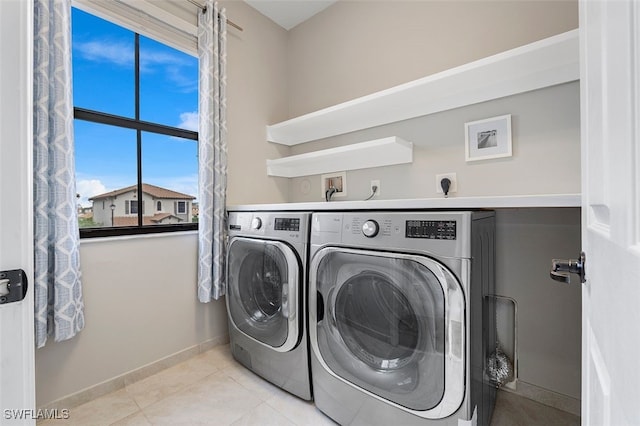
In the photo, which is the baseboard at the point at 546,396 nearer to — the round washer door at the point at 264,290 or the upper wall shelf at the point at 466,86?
the round washer door at the point at 264,290

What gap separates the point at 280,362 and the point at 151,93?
1972 mm

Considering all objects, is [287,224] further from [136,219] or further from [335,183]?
[136,219]

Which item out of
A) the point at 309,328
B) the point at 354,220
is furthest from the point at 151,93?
the point at 309,328

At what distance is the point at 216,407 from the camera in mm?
1487

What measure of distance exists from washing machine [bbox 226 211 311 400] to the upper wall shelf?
97cm

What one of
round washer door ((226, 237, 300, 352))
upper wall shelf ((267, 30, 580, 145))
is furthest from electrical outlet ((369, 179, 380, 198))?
round washer door ((226, 237, 300, 352))

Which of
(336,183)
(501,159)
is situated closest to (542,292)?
(501,159)

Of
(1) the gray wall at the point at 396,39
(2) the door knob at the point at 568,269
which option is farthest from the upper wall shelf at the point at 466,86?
(2) the door knob at the point at 568,269

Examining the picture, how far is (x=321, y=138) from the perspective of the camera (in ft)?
8.08

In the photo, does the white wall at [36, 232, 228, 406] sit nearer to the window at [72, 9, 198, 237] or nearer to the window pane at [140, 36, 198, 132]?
the window at [72, 9, 198, 237]

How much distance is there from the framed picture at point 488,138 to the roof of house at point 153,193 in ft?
6.50

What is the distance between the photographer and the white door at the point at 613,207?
0.29m

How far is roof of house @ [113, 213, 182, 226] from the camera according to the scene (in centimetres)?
173

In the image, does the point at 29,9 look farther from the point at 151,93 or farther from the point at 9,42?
the point at 151,93
